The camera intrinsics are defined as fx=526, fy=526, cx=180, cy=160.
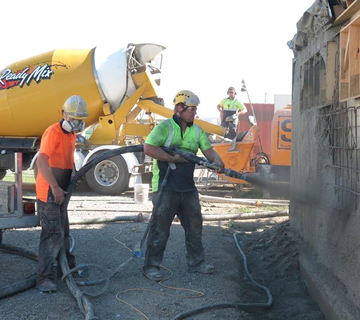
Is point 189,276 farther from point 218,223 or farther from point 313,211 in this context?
point 218,223

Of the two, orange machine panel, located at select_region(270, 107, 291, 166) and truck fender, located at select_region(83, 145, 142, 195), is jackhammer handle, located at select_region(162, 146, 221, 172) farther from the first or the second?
orange machine panel, located at select_region(270, 107, 291, 166)

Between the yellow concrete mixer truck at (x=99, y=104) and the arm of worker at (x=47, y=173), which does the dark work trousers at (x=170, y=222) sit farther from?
the yellow concrete mixer truck at (x=99, y=104)

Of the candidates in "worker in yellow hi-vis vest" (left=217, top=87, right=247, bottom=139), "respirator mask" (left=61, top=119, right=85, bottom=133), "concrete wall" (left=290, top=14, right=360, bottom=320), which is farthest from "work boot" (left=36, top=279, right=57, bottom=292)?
"worker in yellow hi-vis vest" (left=217, top=87, right=247, bottom=139)

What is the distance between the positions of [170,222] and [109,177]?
275 inches

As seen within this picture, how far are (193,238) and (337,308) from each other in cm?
198

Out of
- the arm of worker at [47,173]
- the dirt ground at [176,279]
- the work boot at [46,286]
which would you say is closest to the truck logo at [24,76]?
the dirt ground at [176,279]

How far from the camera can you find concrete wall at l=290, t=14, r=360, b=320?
14.9 ft

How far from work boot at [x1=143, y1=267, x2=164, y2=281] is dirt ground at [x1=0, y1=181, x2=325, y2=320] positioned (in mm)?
58

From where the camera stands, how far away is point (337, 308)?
4.54m

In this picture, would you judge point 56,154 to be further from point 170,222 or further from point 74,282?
point 170,222

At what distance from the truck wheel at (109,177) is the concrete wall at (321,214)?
18.5ft

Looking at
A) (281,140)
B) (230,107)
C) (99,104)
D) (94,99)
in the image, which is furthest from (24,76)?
(281,140)

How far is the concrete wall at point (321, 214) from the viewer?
4551 millimetres

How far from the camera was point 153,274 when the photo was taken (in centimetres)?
574
